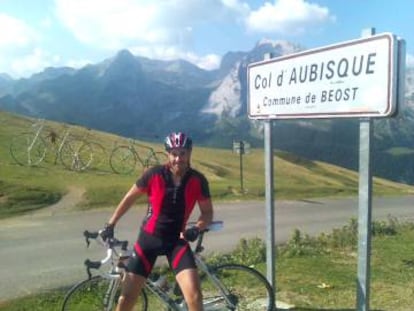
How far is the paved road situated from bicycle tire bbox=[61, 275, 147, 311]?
3.86 meters

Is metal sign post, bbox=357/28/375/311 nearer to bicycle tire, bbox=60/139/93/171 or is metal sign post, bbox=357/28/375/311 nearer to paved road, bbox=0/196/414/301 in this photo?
paved road, bbox=0/196/414/301

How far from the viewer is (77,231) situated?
1705 cm

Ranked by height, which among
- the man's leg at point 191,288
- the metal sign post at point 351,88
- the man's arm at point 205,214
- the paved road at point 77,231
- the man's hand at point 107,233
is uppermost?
the metal sign post at point 351,88

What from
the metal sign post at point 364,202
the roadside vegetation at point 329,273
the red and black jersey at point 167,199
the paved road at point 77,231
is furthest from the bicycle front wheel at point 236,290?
the paved road at point 77,231

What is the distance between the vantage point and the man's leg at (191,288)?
5.62 metres

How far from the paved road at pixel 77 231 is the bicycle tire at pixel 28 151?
37.0 feet

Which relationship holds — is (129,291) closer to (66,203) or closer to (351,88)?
(351,88)

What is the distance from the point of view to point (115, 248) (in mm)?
6227

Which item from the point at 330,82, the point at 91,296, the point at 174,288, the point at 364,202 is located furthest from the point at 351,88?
the point at 91,296

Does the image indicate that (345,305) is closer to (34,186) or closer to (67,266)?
(67,266)

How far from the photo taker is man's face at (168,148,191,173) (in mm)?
5836

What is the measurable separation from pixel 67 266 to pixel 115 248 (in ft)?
22.0

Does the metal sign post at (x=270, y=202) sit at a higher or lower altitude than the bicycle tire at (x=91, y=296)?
higher

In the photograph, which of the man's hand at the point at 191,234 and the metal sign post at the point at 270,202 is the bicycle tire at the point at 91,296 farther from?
the metal sign post at the point at 270,202
